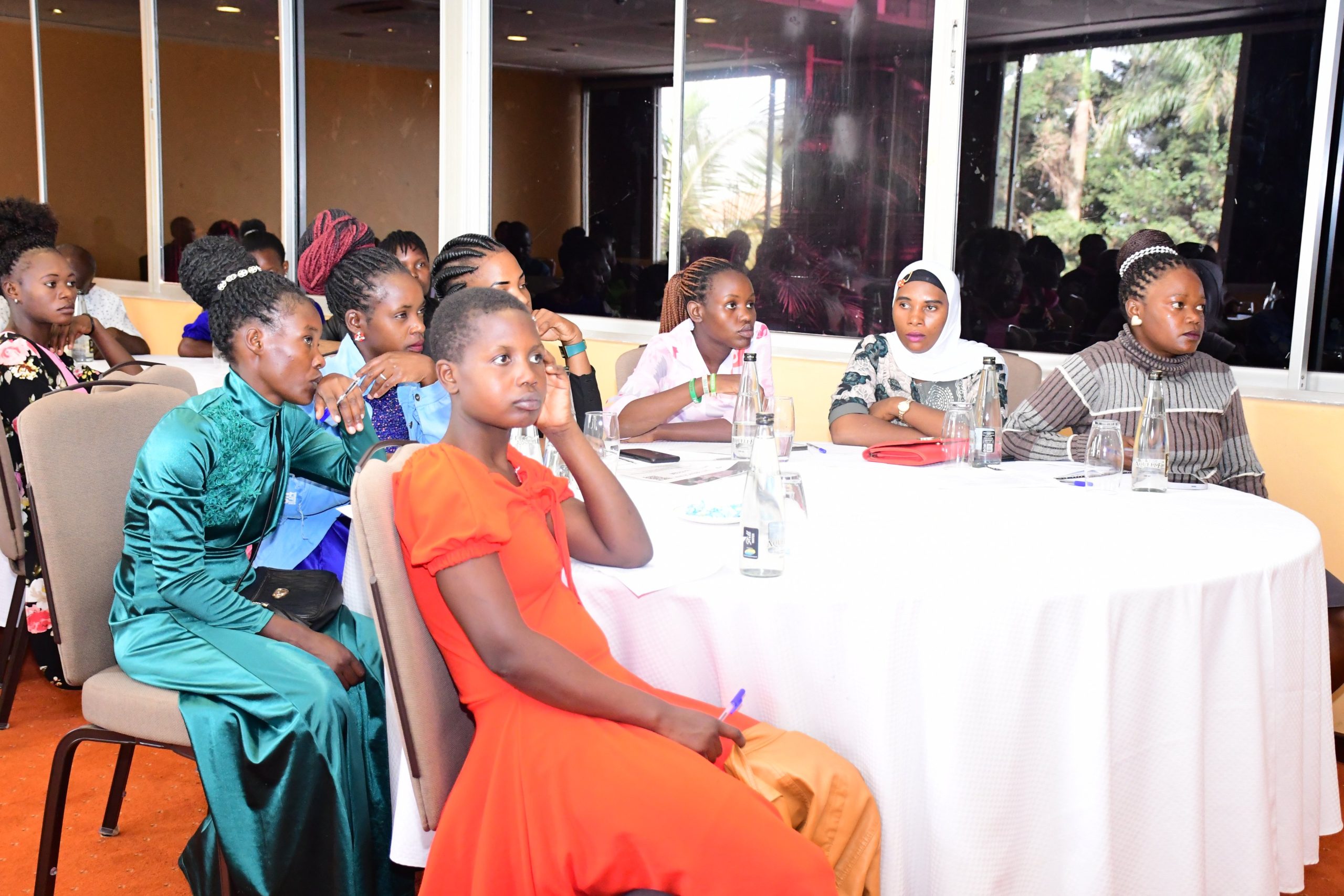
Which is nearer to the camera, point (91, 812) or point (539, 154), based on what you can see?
point (91, 812)

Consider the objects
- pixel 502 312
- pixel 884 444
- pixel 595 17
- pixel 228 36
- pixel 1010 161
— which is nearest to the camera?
pixel 502 312

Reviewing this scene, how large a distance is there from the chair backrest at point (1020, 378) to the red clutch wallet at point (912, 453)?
0.73 metres

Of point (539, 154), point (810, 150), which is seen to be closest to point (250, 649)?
point (810, 150)

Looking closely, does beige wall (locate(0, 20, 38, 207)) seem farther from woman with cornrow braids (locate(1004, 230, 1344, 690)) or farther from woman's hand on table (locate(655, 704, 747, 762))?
woman's hand on table (locate(655, 704, 747, 762))

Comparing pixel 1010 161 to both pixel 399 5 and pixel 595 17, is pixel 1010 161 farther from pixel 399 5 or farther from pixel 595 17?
pixel 399 5

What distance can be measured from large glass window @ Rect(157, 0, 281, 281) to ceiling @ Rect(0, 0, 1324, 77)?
0.07 feet

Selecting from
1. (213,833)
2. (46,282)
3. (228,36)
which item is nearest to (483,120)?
(228,36)

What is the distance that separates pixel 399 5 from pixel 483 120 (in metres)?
0.95

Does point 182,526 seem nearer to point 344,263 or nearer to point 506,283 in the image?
point 344,263

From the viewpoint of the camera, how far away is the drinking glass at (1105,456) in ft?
8.42

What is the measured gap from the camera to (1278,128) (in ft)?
12.3

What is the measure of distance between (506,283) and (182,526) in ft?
4.35

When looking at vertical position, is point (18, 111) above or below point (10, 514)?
above

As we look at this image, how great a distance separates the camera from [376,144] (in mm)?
6625
